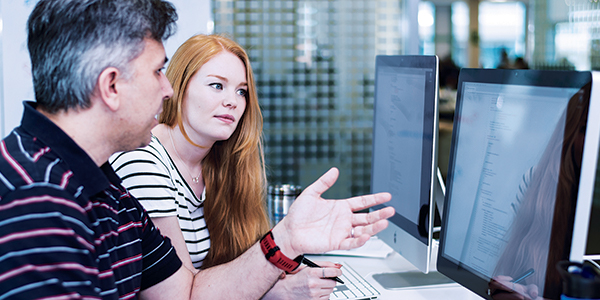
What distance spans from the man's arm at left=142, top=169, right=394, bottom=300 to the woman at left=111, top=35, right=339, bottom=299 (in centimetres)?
12

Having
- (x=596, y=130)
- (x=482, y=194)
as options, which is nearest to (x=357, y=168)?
(x=482, y=194)

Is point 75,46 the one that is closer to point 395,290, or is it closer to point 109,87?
point 109,87

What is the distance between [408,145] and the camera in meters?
1.26

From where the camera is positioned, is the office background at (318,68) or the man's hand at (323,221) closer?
the man's hand at (323,221)

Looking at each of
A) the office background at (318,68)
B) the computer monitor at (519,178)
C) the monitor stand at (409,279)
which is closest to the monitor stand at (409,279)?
the monitor stand at (409,279)

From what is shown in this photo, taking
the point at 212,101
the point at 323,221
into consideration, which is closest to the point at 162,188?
the point at 212,101

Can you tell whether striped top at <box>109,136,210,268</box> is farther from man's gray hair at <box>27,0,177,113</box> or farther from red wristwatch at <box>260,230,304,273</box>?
man's gray hair at <box>27,0,177,113</box>

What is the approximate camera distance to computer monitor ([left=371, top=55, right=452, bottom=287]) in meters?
1.16

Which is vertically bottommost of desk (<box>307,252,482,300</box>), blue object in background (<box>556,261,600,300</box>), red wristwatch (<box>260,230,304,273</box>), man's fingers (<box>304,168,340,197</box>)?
desk (<box>307,252,482,300</box>)

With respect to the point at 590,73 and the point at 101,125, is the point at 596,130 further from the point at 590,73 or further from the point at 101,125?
the point at 101,125

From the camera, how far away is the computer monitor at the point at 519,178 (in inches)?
29.2

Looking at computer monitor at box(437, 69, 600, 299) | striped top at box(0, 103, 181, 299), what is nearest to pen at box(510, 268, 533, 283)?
computer monitor at box(437, 69, 600, 299)

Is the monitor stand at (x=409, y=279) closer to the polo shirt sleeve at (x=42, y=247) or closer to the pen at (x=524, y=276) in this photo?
the pen at (x=524, y=276)

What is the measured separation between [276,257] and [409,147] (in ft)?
1.50
